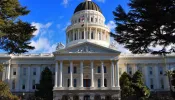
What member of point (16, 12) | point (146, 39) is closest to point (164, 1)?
point (146, 39)

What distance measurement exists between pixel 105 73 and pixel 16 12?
38875 millimetres

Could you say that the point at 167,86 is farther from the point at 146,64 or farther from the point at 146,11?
the point at 146,11

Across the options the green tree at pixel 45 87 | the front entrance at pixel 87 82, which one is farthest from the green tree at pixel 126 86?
the green tree at pixel 45 87

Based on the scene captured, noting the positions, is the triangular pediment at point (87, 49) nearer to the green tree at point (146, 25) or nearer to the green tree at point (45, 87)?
the green tree at point (45, 87)

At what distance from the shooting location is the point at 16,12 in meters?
28.4

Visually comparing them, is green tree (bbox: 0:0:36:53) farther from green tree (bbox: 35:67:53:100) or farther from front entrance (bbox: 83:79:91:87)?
front entrance (bbox: 83:79:91:87)

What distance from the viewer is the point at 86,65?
64.5m

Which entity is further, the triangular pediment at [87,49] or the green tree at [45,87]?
the triangular pediment at [87,49]

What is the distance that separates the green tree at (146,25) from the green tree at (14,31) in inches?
378

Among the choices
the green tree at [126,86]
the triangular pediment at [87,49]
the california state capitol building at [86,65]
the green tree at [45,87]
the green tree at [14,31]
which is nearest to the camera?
the green tree at [14,31]

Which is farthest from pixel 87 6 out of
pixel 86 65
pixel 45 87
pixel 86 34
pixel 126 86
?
pixel 126 86

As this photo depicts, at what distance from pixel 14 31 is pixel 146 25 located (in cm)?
1377

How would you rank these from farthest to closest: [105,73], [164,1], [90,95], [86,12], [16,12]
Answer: [86,12] → [105,73] → [90,95] → [16,12] → [164,1]

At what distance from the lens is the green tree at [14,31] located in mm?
27641
